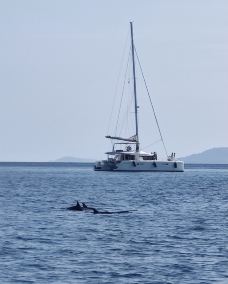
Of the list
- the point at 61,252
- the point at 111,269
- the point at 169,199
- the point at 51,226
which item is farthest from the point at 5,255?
the point at 169,199

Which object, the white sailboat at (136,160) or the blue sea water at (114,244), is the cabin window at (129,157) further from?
the blue sea water at (114,244)

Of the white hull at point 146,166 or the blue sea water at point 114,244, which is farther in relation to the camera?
the white hull at point 146,166

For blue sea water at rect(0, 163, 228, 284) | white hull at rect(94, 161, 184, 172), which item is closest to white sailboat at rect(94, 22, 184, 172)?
white hull at rect(94, 161, 184, 172)

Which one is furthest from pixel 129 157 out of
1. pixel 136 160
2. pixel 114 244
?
pixel 114 244

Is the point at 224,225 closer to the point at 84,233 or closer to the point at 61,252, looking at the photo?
the point at 84,233

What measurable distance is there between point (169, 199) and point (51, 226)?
3609 centimetres

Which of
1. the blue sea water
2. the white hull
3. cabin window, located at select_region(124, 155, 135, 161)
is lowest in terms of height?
the blue sea water

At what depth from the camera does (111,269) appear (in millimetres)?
41750

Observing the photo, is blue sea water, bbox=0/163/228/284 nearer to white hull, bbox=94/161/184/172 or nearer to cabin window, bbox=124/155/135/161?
white hull, bbox=94/161/184/172

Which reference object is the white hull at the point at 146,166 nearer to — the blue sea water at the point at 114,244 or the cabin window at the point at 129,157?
the cabin window at the point at 129,157

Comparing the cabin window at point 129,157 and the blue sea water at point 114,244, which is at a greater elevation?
the cabin window at point 129,157

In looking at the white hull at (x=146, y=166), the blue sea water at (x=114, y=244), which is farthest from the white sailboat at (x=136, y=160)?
the blue sea water at (x=114, y=244)

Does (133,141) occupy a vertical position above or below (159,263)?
above

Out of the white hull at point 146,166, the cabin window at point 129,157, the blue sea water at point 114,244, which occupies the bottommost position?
the blue sea water at point 114,244
